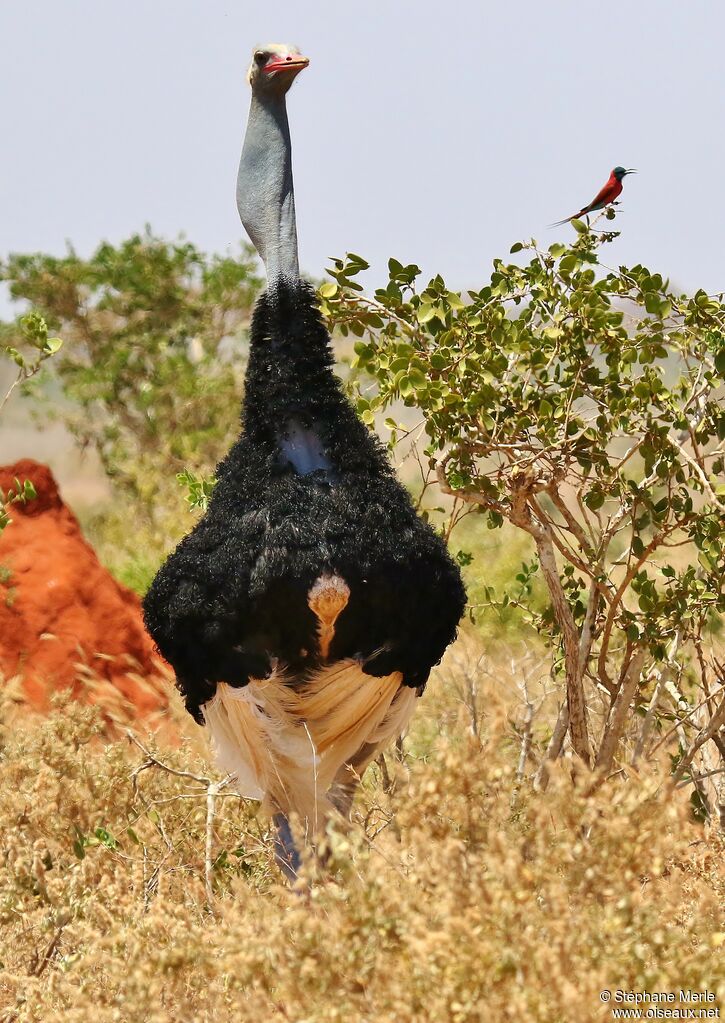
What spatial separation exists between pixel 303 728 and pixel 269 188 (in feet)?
5.80

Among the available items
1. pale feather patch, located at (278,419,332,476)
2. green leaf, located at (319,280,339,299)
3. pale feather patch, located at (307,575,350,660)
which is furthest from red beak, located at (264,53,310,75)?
pale feather patch, located at (307,575,350,660)

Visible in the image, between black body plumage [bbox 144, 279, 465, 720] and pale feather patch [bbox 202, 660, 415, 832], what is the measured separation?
2.9 inches

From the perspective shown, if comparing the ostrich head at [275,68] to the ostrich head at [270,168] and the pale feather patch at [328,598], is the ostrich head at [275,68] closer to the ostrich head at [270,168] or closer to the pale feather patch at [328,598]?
the ostrich head at [270,168]

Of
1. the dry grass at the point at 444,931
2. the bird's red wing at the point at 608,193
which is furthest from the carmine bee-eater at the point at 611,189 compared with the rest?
the dry grass at the point at 444,931

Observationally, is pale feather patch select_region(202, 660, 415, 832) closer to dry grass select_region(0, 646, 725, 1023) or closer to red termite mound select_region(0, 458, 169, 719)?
dry grass select_region(0, 646, 725, 1023)

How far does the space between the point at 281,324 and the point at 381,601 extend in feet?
3.01

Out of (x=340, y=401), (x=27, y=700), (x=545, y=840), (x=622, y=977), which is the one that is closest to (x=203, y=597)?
(x=340, y=401)

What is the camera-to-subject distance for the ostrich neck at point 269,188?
4.56 metres

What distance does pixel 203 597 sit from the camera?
4090mm

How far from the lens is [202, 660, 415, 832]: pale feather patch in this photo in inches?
164

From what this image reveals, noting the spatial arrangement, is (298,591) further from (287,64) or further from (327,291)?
(287,64)

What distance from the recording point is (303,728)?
4266 millimetres

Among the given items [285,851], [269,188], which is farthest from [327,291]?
[285,851]

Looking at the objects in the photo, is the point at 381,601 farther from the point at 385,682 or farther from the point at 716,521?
the point at 716,521
